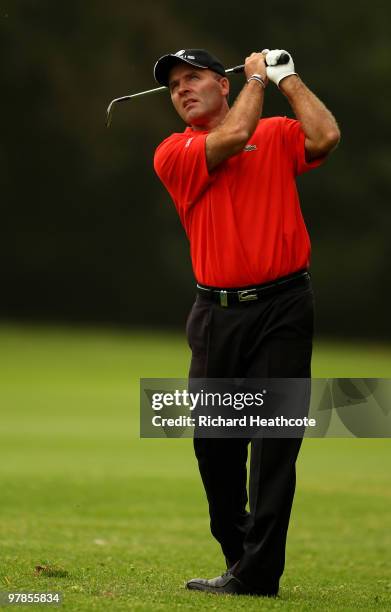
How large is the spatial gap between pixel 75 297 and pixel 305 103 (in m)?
32.1

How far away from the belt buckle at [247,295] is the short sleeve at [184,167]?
472 millimetres

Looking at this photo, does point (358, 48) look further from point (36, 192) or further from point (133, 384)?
point (133, 384)

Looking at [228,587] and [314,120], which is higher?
[314,120]

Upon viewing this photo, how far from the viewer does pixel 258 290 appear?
18.4ft

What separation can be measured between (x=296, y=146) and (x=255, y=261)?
0.55m

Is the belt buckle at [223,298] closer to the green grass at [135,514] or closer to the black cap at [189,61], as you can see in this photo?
the black cap at [189,61]

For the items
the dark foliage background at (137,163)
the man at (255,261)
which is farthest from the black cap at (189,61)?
the dark foliage background at (137,163)

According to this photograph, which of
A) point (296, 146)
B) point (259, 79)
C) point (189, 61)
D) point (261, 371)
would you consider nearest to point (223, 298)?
point (261, 371)

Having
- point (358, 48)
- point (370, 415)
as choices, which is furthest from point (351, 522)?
point (358, 48)

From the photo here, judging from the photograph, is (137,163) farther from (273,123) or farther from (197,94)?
(273,123)

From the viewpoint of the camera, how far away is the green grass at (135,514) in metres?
5.65

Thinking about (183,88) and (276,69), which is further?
(183,88)

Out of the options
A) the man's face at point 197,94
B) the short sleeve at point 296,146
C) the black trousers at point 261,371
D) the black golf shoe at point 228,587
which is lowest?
the black golf shoe at point 228,587

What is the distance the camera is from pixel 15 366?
25234 millimetres
